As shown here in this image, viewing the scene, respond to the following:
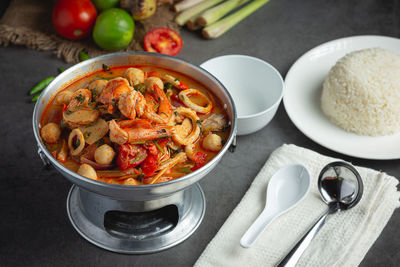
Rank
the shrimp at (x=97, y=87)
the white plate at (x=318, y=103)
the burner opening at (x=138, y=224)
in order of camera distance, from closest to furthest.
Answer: the shrimp at (x=97, y=87), the burner opening at (x=138, y=224), the white plate at (x=318, y=103)

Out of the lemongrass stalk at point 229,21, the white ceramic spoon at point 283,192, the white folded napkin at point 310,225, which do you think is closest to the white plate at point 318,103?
the white folded napkin at point 310,225

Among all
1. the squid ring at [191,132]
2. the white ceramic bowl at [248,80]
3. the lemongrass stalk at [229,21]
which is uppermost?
the squid ring at [191,132]

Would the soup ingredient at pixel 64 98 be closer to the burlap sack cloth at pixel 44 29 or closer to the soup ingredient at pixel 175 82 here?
the soup ingredient at pixel 175 82

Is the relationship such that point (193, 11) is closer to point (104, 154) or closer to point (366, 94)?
point (366, 94)

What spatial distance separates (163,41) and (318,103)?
1096 millimetres

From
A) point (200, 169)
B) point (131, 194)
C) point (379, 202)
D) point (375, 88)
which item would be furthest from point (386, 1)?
point (131, 194)

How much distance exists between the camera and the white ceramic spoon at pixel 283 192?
6.32ft

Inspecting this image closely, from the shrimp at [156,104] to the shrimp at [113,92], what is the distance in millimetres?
102

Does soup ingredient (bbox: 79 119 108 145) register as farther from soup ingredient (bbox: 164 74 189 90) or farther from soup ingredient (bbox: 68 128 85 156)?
soup ingredient (bbox: 164 74 189 90)

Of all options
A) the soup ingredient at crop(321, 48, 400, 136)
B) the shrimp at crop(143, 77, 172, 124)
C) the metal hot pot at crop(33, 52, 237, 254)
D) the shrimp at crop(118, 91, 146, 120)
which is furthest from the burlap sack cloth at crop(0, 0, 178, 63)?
the shrimp at crop(118, 91, 146, 120)

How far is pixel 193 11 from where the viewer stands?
3.07 meters

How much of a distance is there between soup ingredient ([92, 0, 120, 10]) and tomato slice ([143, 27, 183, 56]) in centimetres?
31

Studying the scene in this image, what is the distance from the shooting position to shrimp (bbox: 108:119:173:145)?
1.57 meters

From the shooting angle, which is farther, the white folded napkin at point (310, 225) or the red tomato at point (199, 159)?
the white folded napkin at point (310, 225)
